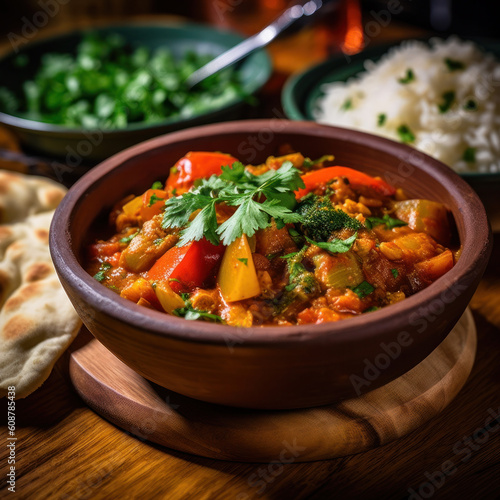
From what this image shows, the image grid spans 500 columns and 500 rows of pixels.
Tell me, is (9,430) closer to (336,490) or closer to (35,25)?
(336,490)

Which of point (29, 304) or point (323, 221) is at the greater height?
point (323, 221)

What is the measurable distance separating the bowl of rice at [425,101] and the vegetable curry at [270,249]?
116 cm

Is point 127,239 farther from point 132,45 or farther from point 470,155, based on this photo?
point 132,45

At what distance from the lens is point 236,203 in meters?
2.27

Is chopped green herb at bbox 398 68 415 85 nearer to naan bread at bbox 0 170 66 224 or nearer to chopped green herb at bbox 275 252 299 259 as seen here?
chopped green herb at bbox 275 252 299 259

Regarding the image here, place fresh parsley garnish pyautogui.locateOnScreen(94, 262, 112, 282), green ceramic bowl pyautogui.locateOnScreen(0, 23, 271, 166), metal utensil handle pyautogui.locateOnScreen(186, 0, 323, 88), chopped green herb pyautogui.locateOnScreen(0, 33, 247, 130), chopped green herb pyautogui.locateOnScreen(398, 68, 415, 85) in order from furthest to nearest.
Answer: metal utensil handle pyautogui.locateOnScreen(186, 0, 323, 88) → chopped green herb pyautogui.locateOnScreen(0, 33, 247, 130) → chopped green herb pyautogui.locateOnScreen(398, 68, 415, 85) → green ceramic bowl pyautogui.locateOnScreen(0, 23, 271, 166) → fresh parsley garnish pyautogui.locateOnScreen(94, 262, 112, 282)

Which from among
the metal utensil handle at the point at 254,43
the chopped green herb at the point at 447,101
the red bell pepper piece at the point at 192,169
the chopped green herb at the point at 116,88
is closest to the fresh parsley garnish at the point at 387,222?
the red bell pepper piece at the point at 192,169

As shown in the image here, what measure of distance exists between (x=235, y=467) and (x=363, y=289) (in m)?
0.76

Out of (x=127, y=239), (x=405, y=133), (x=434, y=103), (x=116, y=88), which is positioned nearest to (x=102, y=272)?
(x=127, y=239)

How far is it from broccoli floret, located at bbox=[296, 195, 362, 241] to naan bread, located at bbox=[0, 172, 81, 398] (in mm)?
1037

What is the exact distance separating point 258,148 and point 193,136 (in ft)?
1.08

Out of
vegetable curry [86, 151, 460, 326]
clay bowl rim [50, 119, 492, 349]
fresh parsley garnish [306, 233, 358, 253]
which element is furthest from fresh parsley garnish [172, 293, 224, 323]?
fresh parsley garnish [306, 233, 358, 253]

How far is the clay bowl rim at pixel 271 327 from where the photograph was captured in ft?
5.71

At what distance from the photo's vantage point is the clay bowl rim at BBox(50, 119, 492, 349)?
1.74 metres
